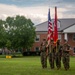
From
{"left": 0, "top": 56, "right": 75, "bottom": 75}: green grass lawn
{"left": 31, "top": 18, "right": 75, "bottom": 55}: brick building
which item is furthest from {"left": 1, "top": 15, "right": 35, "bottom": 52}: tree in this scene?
{"left": 0, "top": 56, "right": 75, "bottom": 75}: green grass lawn

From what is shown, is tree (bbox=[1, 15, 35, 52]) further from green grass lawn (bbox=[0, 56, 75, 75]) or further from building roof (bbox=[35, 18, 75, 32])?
green grass lawn (bbox=[0, 56, 75, 75])

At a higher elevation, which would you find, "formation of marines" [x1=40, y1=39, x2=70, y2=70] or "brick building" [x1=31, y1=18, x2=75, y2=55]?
"brick building" [x1=31, y1=18, x2=75, y2=55]

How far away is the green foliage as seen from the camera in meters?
71.0

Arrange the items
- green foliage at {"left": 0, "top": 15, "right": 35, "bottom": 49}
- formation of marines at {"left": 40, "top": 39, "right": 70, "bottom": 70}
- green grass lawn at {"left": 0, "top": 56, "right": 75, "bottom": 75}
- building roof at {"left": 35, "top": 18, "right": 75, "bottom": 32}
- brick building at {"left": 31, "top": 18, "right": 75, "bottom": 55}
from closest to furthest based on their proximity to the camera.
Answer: green grass lawn at {"left": 0, "top": 56, "right": 75, "bottom": 75}, formation of marines at {"left": 40, "top": 39, "right": 70, "bottom": 70}, green foliage at {"left": 0, "top": 15, "right": 35, "bottom": 49}, brick building at {"left": 31, "top": 18, "right": 75, "bottom": 55}, building roof at {"left": 35, "top": 18, "right": 75, "bottom": 32}

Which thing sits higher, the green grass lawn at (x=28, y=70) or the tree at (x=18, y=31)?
the tree at (x=18, y=31)

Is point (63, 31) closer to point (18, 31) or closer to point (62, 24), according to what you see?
point (62, 24)

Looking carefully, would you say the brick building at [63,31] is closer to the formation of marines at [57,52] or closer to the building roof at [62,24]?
the building roof at [62,24]

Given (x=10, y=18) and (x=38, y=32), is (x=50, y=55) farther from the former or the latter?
(x=38, y=32)

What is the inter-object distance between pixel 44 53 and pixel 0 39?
4729 centimetres

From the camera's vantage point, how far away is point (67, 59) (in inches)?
855

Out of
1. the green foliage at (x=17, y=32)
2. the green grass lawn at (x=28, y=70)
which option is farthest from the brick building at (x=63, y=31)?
the green grass lawn at (x=28, y=70)

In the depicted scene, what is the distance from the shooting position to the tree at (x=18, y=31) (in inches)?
2803

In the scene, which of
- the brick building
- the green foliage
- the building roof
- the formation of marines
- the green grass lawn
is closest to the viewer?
the green grass lawn

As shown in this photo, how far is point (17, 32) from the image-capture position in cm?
7125
